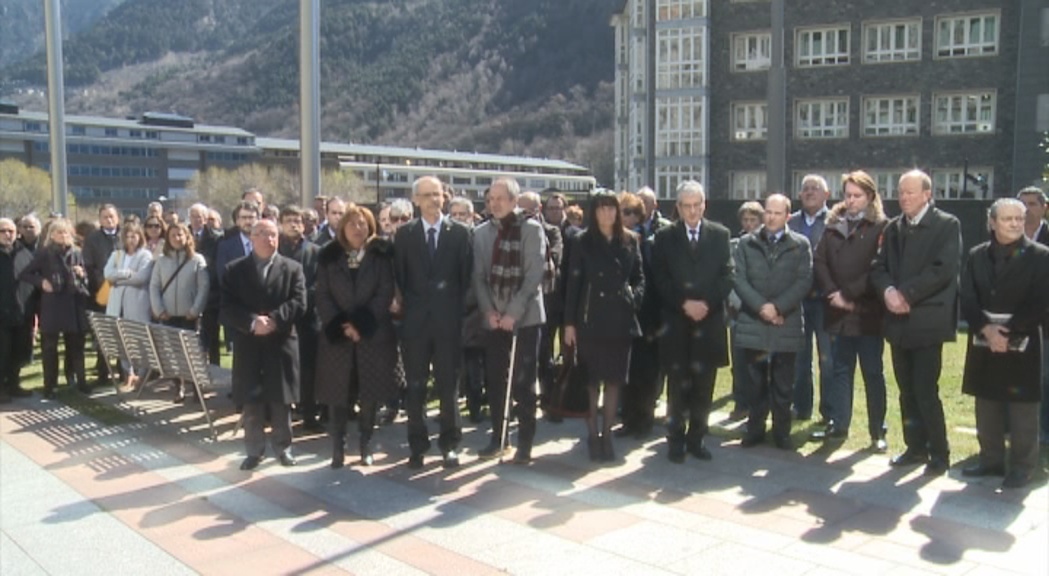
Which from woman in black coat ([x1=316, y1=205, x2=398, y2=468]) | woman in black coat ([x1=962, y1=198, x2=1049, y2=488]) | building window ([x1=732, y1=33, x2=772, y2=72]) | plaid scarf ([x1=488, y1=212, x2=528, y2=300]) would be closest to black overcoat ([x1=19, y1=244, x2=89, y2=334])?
woman in black coat ([x1=316, y1=205, x2=398, y2=468])

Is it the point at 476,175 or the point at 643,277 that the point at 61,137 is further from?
the point at 476,175

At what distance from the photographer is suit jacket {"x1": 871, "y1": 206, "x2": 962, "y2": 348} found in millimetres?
6742

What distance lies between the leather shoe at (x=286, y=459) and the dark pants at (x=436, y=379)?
3.16 feet

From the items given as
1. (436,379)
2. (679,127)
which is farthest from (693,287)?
(679,127)

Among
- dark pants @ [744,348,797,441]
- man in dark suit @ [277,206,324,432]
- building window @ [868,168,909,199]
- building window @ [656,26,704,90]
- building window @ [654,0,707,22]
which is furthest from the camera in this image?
building window @ [656,26,704,90]

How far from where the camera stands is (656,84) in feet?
Answer: 160

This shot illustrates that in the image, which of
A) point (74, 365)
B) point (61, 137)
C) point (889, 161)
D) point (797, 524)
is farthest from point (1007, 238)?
point (889, 161)

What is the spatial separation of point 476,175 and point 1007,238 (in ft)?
452

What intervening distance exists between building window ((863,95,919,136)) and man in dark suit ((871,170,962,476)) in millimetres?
39088

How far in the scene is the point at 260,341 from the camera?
24.9 ft

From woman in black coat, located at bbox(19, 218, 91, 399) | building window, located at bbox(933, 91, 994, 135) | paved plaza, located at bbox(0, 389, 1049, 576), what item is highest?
building window, located at bbox(933, 91, 994, 135)

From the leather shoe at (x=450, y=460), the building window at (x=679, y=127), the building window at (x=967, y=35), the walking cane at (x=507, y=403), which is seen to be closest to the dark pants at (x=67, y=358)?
the leather shoe at (x=450, y=460)

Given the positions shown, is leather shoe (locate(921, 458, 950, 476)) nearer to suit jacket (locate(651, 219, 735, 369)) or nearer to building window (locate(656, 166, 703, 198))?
suit jacket (locate(651, 219, 735, 369))

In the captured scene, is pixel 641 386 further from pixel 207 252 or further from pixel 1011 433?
pixel 207 252
